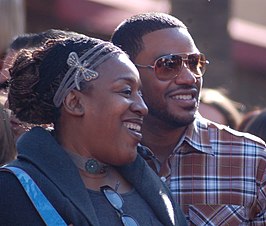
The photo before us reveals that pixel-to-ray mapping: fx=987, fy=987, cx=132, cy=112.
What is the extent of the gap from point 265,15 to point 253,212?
46.2 feet

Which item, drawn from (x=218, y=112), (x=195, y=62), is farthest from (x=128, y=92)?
(x=218, y=112)

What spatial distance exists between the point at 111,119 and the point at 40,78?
33 centimetres

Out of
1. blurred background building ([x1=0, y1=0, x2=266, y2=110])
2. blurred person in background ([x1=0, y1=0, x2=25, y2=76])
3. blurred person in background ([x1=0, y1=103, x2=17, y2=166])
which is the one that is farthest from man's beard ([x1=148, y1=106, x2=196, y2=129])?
blurred background building ([x1=0, y1=0, x2=266, y2=110])

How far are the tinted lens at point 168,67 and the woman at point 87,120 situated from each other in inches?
32.5

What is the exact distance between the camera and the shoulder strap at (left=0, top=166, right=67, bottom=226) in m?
3.56

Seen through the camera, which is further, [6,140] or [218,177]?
[6,140]

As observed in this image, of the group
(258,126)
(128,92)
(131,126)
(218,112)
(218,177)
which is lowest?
(218,112)

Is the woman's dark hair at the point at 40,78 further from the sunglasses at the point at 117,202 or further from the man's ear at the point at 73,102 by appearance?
the sunglasses at the point at 117,202

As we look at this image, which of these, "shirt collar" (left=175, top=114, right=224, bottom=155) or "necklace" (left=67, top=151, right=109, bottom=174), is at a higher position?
"necklace" (left=67, top=151, right=109, bottom=174)

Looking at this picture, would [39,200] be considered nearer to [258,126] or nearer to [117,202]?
[117,202]

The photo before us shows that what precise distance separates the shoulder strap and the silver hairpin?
0.46 m

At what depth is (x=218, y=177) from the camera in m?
4.75

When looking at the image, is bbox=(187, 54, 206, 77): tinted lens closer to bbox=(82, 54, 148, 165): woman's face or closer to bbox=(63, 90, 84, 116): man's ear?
bbox=(82, 54, 148, 165): woman's face

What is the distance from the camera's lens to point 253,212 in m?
4.71
